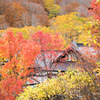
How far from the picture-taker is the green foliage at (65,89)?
4898 millimetres

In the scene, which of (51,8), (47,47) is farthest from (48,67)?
(51,8)

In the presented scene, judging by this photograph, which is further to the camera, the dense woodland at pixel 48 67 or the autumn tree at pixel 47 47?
the autumn tree at pixel 47 47

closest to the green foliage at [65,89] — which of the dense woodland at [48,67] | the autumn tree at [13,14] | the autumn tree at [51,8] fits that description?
the dense woodland at [48,67]

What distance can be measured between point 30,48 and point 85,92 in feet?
18.5

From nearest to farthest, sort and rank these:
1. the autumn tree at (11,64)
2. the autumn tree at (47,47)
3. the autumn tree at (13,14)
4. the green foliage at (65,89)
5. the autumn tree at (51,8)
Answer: the green foliage at (65,89)
the autumn tree at (11,64)
the autumn tree at (47,47)
the autumn tree at (13,14)
the autumn tree at (51,8)

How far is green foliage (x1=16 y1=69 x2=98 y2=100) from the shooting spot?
4898 mm

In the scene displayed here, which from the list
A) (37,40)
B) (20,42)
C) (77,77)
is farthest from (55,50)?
(77,77)

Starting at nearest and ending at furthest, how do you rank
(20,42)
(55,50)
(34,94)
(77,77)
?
1. (34,94)
2. (77,77)
3. (20,42)
4. (55,50)

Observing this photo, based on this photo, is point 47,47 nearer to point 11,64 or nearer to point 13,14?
point 11,64

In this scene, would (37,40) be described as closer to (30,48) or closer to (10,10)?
(30,48)

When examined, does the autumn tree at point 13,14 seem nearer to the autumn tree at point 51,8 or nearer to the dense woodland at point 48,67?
the autumn tree at point 51,8

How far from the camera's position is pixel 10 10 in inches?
2247

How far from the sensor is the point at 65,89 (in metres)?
5.04

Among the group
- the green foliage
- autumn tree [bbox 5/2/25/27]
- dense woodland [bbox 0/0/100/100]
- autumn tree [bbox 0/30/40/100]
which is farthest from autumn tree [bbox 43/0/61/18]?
the green foliage
